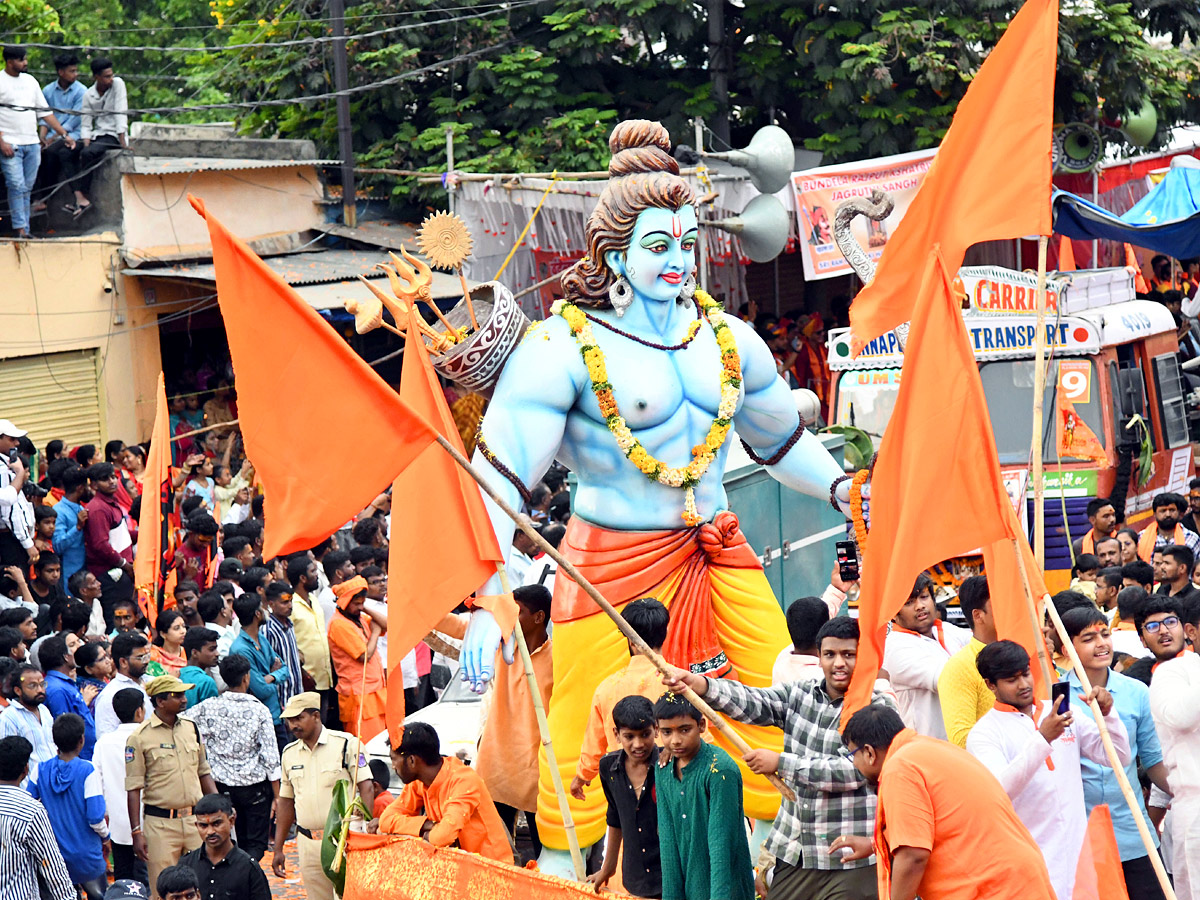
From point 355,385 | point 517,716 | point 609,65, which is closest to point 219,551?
point 517,716

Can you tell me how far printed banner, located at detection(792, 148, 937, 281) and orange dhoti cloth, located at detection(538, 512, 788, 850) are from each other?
36.9ft

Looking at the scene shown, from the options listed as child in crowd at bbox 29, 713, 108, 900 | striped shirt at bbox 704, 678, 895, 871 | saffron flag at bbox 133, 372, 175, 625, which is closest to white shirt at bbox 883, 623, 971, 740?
striped shirt at bbox 704, 678, 895, 871

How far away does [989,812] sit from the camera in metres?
4.69

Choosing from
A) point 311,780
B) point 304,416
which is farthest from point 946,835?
point 311,780

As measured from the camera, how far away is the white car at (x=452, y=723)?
27.8 ft

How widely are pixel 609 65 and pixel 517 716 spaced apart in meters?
14.6

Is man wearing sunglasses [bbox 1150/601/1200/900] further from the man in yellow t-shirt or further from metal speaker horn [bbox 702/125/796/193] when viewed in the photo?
metal speaker horn [bbox 702/125/796/193]

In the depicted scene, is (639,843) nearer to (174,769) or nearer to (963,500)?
(963,500)

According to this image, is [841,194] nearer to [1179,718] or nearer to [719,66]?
[719,66]

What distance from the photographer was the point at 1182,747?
632cm

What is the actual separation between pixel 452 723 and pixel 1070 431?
18.8 feet

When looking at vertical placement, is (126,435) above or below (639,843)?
above

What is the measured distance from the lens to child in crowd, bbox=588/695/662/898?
Answer: 5516 mm

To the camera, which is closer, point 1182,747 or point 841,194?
point 1182,747
